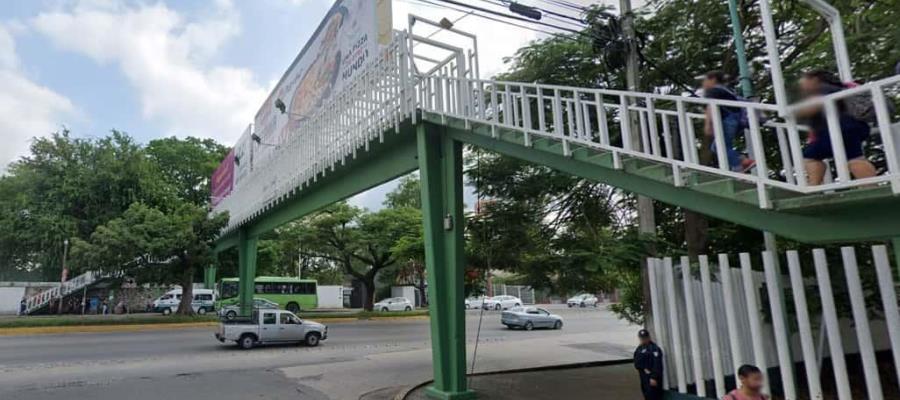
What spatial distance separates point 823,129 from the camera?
169 inches

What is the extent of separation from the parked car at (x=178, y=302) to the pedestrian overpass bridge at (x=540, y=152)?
20890mm

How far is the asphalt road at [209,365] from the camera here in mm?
10203

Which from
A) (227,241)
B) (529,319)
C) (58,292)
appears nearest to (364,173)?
(227,241)

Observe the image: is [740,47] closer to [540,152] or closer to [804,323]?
[540,152]

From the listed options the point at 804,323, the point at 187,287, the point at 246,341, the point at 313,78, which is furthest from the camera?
the point at 187,287

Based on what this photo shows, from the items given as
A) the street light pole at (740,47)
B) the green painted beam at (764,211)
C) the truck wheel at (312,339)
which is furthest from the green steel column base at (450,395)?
the truck wheel at (312,339)

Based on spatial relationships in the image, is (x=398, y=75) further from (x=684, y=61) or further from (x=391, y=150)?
(x=684, y=61)

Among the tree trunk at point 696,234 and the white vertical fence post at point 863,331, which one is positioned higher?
the tree trunk at point 696,234

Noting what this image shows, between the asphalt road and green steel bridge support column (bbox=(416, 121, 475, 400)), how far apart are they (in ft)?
6.76

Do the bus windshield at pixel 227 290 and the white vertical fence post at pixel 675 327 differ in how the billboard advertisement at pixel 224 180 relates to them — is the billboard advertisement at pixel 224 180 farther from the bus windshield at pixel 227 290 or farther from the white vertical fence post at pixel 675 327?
the white vertical fence post at pixel 675 327

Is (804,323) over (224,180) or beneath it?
beneath

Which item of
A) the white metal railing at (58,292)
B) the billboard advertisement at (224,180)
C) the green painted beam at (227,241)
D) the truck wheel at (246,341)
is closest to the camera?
the truck wheel at (246,341)

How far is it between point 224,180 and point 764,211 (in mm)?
28173

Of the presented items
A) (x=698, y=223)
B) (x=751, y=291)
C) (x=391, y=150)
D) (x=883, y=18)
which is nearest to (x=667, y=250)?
(x=698, y=223)
